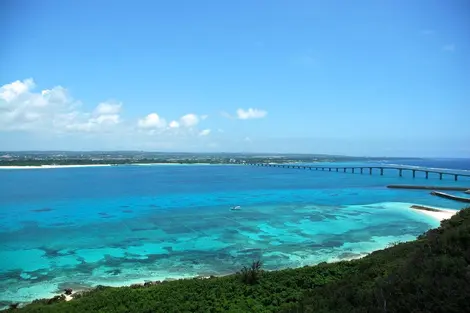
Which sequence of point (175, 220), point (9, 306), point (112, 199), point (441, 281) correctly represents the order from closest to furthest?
1. point (441, 281)
2. point (9, 306)
3. point (175, 220)
4. point (112, 199)

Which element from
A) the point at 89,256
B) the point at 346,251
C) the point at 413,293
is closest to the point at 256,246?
the point at 346,251

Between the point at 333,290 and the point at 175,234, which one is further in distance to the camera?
the point at 175,234

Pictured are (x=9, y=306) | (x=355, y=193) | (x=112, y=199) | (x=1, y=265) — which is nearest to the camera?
(x=9, y=306)

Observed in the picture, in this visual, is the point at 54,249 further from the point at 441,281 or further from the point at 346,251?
the point at 441,281

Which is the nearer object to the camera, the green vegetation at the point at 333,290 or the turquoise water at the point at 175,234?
the green vegetation at the point at 333,290

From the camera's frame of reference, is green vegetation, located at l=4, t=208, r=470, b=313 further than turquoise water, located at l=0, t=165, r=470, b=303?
No
